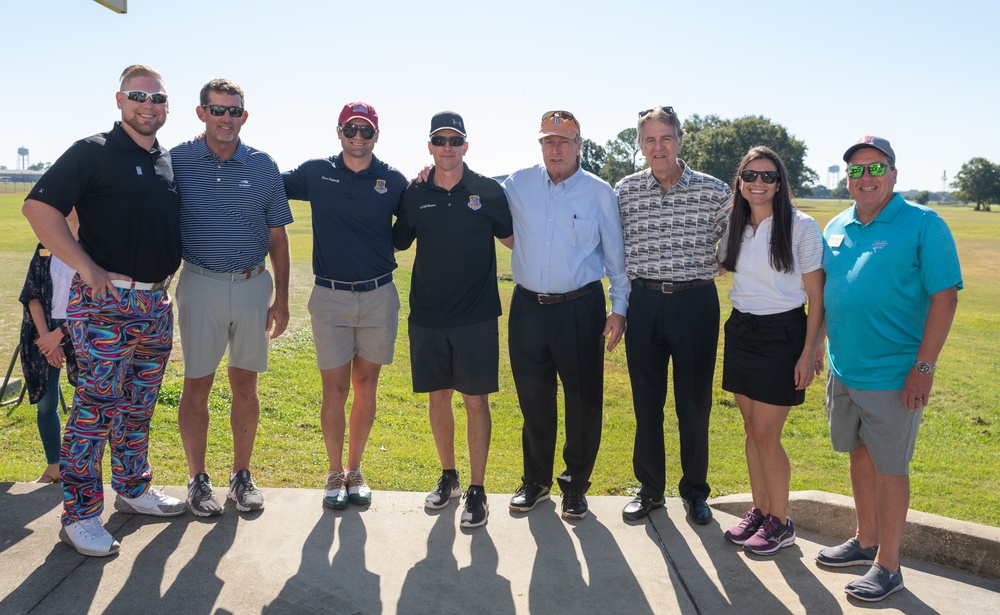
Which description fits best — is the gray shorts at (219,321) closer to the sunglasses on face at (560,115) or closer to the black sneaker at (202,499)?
the black sneaker at (202,499)

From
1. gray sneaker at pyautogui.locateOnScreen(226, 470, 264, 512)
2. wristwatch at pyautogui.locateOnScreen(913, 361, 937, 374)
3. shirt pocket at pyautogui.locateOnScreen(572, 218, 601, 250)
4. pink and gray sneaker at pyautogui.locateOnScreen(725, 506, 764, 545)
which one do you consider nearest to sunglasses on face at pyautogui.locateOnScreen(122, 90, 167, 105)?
gray sneaker at pyautogui.locateOnScreen(226, 470, 264, 512)

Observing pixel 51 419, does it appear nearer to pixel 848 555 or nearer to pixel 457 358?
pixel 457 358

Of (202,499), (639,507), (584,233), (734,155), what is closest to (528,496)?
(639,507)

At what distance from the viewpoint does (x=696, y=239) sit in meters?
4.78

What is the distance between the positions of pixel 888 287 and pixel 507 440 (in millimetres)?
5205

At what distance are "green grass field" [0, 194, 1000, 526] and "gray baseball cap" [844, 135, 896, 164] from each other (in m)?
3.76

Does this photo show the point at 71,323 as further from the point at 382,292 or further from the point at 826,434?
the point at 826,434

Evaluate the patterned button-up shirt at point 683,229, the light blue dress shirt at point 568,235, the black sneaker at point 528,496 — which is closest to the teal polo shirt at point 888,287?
the patterned button-up shirt at point 683,229

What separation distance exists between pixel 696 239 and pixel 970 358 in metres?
10.9

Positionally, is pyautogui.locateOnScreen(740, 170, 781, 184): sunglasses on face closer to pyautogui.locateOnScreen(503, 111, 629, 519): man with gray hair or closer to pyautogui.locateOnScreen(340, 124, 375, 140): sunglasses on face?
pyautogui.locateOnScreen(503, 111, 629, 519): man with gray hair

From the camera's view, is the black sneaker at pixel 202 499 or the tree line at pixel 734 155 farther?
the tree line at pixel 734 155

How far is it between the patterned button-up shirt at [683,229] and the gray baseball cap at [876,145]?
81cm

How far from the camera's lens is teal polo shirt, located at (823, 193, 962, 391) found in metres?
3.85

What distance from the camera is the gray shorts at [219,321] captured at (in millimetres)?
4742
